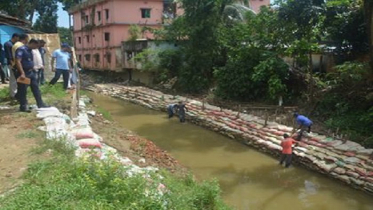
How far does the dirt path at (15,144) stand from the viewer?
4172 millimetres

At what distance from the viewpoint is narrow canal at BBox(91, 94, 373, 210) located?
25.0 feet

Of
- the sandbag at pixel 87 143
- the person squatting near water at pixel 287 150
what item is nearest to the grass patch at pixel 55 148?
the sandbag at pixel 87 143

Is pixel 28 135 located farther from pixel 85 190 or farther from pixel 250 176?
pixel 250 176

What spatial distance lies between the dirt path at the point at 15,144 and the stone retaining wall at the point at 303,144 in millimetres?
6247

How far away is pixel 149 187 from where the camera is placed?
4277 mm

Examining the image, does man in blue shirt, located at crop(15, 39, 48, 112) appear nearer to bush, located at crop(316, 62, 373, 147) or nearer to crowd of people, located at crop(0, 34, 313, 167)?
crowd of people, located at crop(0, 34, 313, 167)

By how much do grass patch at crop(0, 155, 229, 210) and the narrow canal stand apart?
349cm

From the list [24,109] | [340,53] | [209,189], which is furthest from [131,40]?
[209,189]

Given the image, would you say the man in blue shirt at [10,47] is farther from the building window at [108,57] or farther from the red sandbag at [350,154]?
the building window at [108,57]

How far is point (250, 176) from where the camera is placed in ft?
30.0

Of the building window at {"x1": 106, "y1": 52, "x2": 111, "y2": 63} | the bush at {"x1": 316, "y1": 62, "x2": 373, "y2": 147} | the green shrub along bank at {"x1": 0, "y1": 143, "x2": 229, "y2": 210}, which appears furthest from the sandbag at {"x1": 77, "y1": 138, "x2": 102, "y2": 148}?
the building window at {"x1": 106, "y1": 52, "x2": 111, "y2": 63}

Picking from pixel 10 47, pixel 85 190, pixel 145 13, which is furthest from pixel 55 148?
pixel 145 13

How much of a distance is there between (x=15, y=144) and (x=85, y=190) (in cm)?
219

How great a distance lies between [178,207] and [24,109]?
4371mm
